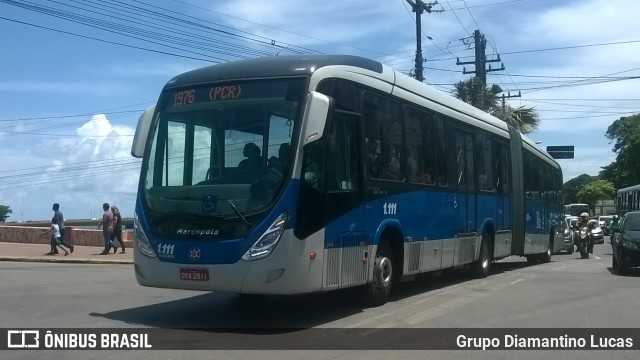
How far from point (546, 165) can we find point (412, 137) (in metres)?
12.5

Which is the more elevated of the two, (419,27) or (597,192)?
(419,27)

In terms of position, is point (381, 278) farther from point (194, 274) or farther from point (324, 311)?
point (194, 274)

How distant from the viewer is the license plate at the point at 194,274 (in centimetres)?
909

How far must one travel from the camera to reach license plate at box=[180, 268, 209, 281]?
29.8 ft

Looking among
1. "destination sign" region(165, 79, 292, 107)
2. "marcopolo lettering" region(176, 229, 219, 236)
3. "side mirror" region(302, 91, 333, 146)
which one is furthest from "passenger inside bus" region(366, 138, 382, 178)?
"marcopolo lettering" region(176, 229, 219, 236)

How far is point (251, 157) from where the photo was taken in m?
9.38

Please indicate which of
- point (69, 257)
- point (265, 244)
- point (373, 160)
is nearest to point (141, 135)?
point (265, 244)

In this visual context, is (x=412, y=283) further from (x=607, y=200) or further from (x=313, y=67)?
(x=607, y=200)

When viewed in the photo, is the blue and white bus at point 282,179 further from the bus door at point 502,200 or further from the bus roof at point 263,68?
the bus door at point 502,200

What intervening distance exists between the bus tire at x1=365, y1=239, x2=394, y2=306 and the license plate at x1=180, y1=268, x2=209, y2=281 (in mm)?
2739

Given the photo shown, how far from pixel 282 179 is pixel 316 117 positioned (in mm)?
884

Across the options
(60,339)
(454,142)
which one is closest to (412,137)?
(454,142)

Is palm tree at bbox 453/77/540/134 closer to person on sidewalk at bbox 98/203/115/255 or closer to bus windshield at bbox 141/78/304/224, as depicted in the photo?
person on sidewalk at bbox 98/203/115/255

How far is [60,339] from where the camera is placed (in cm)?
855
